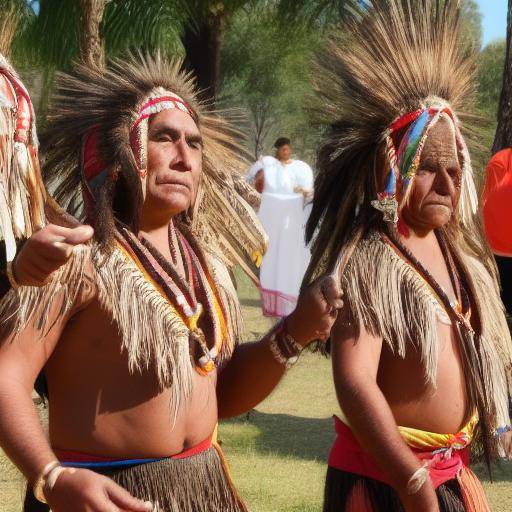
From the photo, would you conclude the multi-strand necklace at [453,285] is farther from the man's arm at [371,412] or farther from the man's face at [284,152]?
the man's face at [284,152]

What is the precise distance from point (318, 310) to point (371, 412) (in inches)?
16.1

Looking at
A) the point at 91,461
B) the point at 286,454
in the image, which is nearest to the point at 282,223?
the point at 286,454

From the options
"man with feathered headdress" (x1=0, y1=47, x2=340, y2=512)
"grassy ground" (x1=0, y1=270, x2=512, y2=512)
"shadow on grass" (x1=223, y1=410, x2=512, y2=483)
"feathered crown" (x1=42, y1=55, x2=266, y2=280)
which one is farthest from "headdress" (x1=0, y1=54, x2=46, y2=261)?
"shadow on grass" (x1=223, y1=410, x2=512, y2=483)

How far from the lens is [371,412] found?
3.05m

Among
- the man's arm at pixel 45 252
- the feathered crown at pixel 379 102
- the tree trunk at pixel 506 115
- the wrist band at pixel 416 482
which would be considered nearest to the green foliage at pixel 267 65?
the tree trunk at pixel 506 115

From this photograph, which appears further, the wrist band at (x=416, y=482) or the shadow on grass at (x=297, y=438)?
the shadow on grass at (x=297, y=438)

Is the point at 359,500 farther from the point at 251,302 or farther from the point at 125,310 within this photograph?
the point at 251,302

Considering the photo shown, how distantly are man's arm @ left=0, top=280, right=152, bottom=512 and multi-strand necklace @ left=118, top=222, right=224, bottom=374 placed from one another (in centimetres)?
26

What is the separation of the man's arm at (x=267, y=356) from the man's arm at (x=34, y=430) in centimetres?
55

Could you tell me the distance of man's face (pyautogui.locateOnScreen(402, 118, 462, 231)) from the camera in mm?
3354

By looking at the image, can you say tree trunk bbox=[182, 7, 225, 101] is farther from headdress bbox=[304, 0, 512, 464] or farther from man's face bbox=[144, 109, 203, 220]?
man's face bbox=[144, 109, 203, 220]

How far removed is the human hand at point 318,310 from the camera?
2805mm

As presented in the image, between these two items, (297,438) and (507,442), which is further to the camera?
(297,438)

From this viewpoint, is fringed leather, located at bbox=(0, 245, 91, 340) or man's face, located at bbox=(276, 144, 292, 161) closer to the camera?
fringed leather, located at bbox=(0, 245, 91, 340)
